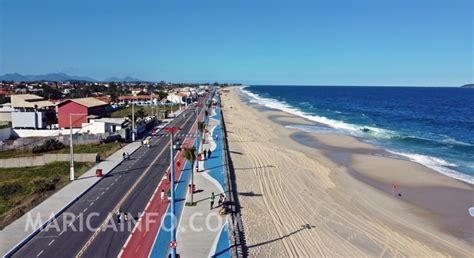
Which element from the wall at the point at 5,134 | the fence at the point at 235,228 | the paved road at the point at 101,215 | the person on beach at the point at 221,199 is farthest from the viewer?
the wall at the point at 5,134

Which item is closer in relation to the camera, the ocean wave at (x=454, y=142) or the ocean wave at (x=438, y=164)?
the ocean wave at (x=438, y=164)

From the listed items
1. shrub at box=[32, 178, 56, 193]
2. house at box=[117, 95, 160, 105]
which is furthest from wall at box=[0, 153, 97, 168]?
house at box=[117, 95, 160, 105]

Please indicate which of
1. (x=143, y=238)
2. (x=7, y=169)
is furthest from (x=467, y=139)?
(x=7, y=169)

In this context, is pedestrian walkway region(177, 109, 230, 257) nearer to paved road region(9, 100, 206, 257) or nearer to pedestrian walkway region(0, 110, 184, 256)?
paved road region(9, 100, 206, 257)

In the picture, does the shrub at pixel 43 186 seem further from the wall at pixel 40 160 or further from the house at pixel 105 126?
the house at pixel 105 126

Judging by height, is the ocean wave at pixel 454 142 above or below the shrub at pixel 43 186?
above

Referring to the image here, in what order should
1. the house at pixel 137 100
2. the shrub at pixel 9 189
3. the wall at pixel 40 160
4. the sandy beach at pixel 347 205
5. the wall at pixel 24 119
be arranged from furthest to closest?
the house at pixel 137 100, the wall at pixel 24 119, the wall at pixel 40 160, the shrub at pixel 9 189, the sandy beach at pixel 347 205

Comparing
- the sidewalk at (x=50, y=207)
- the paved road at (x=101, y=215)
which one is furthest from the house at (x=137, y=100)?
the paved road at (x=101, y=215)

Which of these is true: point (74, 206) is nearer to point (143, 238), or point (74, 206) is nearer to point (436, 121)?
point (143, 238)
